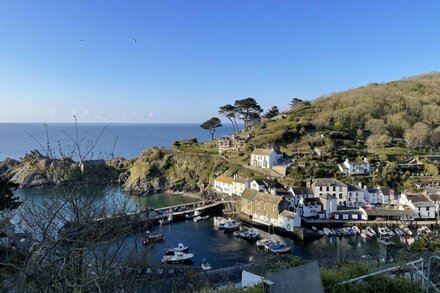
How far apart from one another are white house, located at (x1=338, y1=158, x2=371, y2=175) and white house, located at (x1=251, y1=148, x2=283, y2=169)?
6.09 metres

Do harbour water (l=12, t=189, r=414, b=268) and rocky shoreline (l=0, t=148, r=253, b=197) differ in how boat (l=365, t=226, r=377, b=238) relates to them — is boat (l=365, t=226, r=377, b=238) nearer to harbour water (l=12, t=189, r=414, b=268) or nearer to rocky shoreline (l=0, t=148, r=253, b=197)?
harbour water (l=12, t=189, r=414, b=268)

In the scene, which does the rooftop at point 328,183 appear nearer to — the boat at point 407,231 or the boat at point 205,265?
the boat at point 407,231

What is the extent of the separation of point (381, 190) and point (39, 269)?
27.4 meters

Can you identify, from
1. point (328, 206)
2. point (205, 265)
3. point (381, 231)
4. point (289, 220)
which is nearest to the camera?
point (205, 265)

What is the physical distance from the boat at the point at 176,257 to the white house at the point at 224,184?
13.9 m

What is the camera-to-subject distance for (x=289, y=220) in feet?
73.2

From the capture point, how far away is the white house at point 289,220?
22.1m

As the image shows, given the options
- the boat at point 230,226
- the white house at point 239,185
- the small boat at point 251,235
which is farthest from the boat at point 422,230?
the white house at point 239,185

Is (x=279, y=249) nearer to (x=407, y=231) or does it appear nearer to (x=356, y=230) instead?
(x=356, y=230)

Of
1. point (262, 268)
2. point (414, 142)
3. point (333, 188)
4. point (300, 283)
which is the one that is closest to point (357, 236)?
point (333, 188)

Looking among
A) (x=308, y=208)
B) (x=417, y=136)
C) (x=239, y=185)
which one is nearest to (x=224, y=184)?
(x=239, y=185)

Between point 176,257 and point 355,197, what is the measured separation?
15510 millimetres

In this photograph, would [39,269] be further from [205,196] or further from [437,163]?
[437,163]

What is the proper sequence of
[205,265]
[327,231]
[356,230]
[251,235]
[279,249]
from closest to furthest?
1. [205,265]
2. [279,249]
3. [251,235]
4. [327,231]
5. [356,230]
